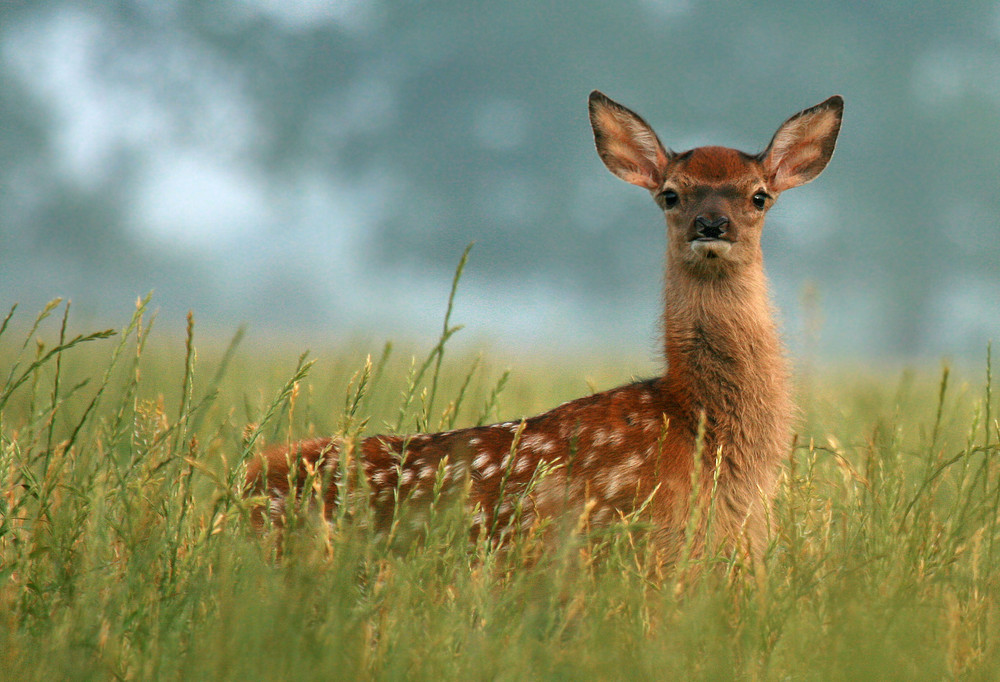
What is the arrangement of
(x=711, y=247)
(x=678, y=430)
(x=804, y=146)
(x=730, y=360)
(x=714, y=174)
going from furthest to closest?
(x=804, y=146), (x=714, y=174), (x=711, y=247), (x=730, y=360), (x=678, y=430)

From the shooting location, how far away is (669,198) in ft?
16.0

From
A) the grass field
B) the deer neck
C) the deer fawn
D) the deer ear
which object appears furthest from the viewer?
the deer ear

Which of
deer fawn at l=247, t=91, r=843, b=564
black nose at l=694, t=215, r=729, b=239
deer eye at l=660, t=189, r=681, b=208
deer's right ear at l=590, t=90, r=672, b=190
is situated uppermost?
deer's right ear at l=590, t=90, r=672, b=190

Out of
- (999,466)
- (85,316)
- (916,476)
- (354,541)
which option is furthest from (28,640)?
(916,476)

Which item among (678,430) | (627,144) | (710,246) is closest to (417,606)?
(678,430)

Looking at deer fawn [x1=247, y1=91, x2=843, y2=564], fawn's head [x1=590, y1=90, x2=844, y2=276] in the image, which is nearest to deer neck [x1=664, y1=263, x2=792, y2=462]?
deer fawn [x1=247, y1=91, x2=843, y2=564]

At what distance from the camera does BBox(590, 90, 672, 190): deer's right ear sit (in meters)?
5.10

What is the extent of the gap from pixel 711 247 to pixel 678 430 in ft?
2.94

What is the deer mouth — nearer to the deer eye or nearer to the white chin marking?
the white chin marking

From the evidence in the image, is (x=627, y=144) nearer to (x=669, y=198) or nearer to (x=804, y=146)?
(x=669, y=198)

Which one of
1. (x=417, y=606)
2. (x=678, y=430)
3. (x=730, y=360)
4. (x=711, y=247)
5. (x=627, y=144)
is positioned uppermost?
(x=627, y=144)

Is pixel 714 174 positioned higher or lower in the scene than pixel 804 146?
lower

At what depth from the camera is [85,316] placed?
396 cm

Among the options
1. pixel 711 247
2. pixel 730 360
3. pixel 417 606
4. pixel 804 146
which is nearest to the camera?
pixel 417 606
